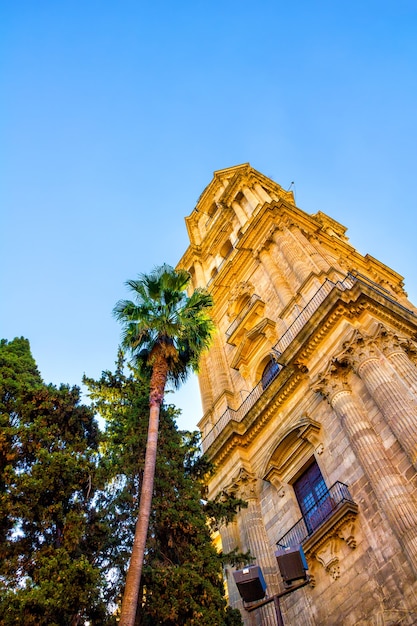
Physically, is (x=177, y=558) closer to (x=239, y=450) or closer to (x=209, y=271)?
(x=239, y=450)

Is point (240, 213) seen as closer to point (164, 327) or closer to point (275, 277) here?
point (275, 277)

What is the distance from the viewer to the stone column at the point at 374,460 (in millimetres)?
10789

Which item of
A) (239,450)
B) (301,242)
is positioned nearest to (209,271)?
(301,242)

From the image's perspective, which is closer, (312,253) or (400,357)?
(400,357)

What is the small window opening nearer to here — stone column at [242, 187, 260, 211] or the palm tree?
the palm tree

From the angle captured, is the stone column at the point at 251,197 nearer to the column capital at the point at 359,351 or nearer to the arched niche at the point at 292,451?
the column capital at the point at 359,351

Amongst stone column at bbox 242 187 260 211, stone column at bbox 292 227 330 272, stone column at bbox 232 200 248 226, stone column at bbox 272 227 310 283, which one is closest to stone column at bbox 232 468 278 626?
stone column at bbox 272 227 310 283

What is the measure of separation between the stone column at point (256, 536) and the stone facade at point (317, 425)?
1.8 inches

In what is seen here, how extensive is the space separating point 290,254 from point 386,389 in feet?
36.9

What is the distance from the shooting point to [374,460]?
12344mm

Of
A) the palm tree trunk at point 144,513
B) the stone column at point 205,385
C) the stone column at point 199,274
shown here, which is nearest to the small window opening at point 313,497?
the palm tree trunk at point 144,513

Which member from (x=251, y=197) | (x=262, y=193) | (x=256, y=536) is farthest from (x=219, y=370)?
(x=262, y=193)

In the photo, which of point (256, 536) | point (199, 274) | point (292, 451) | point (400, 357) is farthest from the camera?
point (199, 274)

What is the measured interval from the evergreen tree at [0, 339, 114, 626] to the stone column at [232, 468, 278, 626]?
4.93 metres
